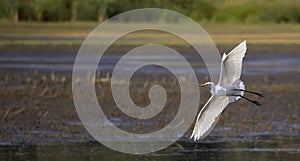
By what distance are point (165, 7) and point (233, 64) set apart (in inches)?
1044

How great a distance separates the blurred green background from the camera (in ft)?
108

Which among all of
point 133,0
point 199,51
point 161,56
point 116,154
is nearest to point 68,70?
point 161,56

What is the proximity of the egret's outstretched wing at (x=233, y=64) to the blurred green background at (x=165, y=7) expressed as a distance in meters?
20.2

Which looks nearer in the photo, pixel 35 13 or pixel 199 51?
pixel 199 51

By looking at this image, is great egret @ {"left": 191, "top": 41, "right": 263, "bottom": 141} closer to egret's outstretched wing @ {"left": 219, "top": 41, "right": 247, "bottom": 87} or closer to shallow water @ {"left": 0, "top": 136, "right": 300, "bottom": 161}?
egret's outstretched wing @ {"left": 219, "top": 41, "right": 247, "bottom": 87}

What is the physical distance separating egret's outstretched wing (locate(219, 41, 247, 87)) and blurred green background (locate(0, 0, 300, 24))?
66.1 ft

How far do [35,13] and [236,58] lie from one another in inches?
1223

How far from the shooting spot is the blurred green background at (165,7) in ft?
108

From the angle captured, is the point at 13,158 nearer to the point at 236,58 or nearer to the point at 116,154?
the point at 116,154

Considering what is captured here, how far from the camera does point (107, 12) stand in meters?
40.8

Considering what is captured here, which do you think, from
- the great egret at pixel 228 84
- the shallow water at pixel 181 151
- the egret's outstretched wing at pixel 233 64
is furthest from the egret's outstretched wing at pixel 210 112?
the shallow water at pixel 181 151

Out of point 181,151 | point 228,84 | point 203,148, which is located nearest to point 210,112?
point 228,84

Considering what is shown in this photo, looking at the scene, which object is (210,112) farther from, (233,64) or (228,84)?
(233,64)

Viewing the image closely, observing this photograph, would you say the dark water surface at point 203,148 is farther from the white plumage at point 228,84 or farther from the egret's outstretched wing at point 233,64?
the egret's outstretched wing at point 233,64
